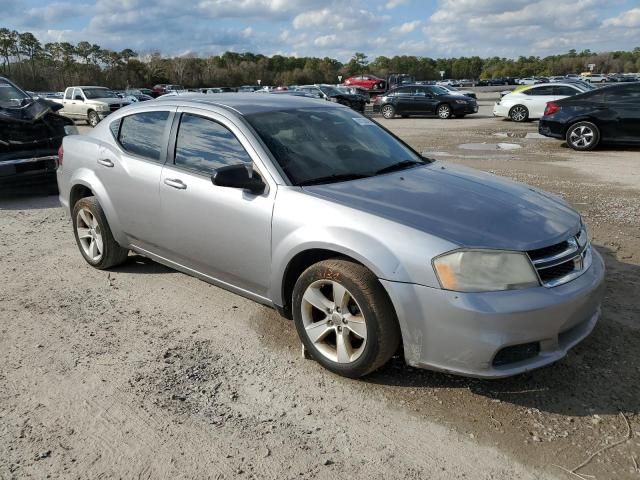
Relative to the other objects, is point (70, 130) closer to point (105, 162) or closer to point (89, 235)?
point (89, 235)

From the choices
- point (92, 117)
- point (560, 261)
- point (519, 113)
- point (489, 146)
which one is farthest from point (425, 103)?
point (560, 261)

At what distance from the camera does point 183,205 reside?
392cm

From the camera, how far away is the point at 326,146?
Answer: 12.7 ft

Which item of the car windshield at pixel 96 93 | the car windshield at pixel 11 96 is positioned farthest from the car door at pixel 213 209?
the car windshield at pixel 96 93

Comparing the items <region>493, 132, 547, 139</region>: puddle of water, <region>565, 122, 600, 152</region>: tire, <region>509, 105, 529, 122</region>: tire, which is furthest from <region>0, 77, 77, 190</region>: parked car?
<region>509, 105, 529, 122</region>: tire

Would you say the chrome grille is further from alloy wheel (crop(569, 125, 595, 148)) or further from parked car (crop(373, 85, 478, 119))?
parked car (crop(373, 85, 478, 119))

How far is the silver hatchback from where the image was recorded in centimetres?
277

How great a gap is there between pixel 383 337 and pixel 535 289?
0.82m

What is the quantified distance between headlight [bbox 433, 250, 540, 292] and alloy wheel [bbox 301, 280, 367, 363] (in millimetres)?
548

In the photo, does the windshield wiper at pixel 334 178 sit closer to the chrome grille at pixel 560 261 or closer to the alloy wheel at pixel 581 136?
the chrome grille at pixel 560 261

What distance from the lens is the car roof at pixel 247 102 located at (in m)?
4.01

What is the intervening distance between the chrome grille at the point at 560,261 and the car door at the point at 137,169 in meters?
2.73

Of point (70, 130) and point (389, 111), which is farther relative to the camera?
point (389, 111)

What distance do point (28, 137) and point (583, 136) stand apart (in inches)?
450
